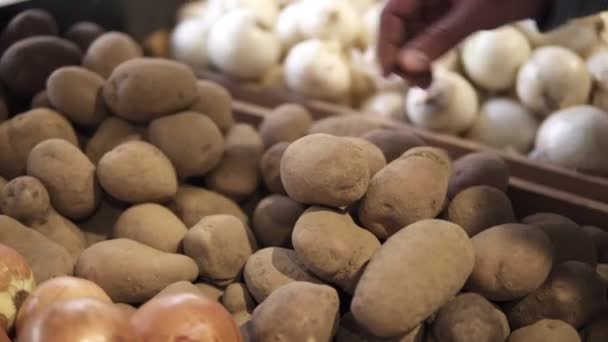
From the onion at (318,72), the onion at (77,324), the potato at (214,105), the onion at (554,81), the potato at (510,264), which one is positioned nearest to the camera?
the onion at (77,324)

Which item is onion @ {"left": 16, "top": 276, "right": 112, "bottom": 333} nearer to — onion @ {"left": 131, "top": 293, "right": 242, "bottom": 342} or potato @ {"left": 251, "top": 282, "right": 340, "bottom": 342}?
onion @ {"left": 131, "top": 293, "right": 242, "bottom": 342}

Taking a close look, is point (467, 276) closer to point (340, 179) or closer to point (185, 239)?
point (340, 179)

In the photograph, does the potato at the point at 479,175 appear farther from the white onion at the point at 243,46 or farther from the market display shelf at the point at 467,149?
the white onion at the point at 243,46

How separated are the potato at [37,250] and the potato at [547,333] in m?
0.54

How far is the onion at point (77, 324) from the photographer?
1.88ft

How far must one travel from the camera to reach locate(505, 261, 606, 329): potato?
0.70 meters

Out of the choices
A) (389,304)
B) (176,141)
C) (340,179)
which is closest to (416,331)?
(389,304)

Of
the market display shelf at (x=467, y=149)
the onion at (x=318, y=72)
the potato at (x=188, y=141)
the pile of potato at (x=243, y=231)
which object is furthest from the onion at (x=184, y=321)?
the onion at (x=318, y=72)

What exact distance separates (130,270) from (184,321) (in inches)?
7.1

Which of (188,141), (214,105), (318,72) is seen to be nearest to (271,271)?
(188,141)

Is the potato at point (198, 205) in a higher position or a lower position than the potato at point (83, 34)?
lower

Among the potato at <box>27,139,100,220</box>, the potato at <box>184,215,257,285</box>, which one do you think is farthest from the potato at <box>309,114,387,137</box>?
the potato at <box>27,139,100,220</box>

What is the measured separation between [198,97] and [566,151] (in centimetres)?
64

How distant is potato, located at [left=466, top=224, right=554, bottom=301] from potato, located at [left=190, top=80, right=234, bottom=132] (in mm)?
493
